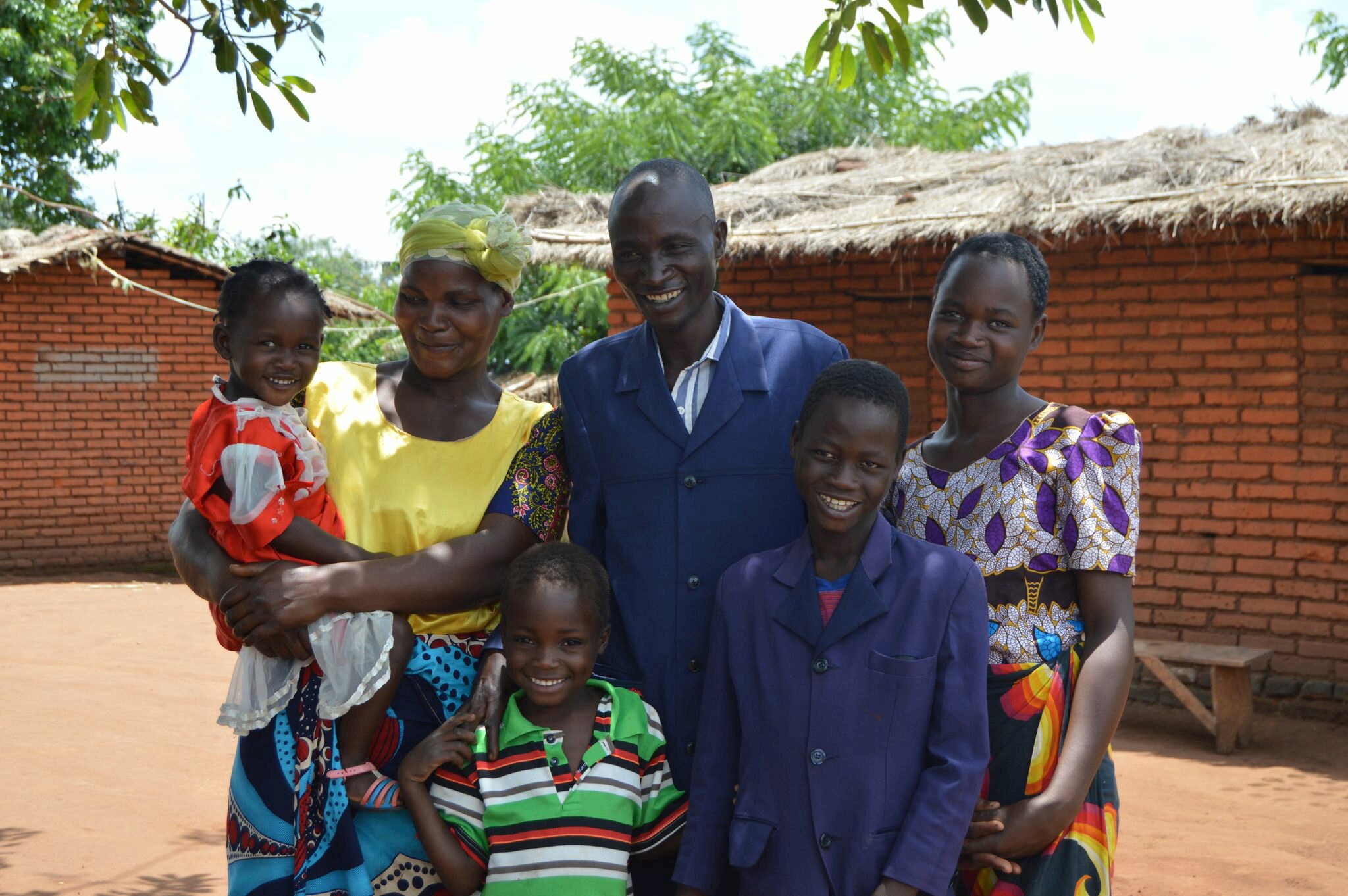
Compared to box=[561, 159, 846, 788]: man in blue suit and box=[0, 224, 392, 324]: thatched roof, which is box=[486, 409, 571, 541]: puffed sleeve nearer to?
box=[561, 159, 846, 788]: man in blue suit

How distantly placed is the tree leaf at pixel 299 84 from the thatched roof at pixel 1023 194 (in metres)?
2.36

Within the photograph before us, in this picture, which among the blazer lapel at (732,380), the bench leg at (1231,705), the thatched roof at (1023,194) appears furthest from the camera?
the bench leg at (1231,705)

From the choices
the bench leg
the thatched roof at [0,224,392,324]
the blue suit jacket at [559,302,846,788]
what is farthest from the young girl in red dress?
the thatched roof at [0,224,392,324]

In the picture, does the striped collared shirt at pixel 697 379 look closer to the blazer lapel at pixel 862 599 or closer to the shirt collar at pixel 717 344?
the shirt collar at pixel 717 344

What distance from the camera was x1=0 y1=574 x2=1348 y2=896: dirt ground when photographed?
4.68 meters

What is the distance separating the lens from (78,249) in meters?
11.5

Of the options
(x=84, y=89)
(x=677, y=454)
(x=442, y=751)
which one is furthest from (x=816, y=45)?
(x=442, y=751)

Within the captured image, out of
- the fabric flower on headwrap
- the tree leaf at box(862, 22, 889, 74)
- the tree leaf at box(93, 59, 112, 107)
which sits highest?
the tree leaf at box(862, 22, 889, 74)

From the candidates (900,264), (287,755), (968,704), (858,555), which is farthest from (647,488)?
(900,264)

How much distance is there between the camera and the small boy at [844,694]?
6.12ft

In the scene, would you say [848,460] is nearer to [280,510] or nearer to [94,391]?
[280,510]

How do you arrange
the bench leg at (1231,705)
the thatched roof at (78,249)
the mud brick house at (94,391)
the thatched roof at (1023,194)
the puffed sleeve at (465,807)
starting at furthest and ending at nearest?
the mud brick house at (94,391) < the thatched roof at (78,249) < the bench leg at (1231,705) < the thatched roof at (1023,194) < the puffed sleeve at (465,807)

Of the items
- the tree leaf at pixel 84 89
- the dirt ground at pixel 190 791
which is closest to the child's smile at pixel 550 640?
the tree leaf at pixel 84 89

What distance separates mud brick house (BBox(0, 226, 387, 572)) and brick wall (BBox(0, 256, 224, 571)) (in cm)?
1
